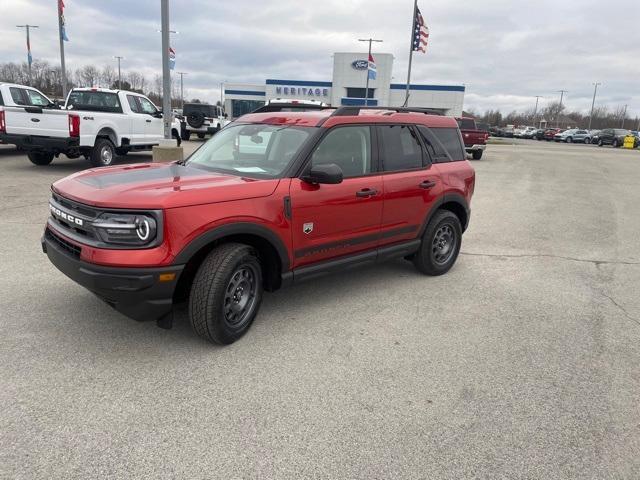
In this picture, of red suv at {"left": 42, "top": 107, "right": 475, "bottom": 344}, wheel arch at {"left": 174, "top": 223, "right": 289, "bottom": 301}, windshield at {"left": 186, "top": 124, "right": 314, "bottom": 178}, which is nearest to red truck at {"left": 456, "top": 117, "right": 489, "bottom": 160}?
red suv at {"left": 42, "top": 107, "right": 475, "bottom": 344}

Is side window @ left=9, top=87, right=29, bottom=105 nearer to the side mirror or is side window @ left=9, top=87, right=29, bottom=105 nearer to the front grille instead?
the front grille

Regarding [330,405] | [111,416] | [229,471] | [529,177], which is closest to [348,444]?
[330,405]

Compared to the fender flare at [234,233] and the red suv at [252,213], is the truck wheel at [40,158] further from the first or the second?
the fender flare at [234,233]

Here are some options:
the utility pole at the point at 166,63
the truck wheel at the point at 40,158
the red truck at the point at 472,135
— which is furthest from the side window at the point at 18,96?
the red truck at the point at 472,135

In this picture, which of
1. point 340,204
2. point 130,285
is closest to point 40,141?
point 340,204

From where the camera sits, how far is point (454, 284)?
5457 millimetres

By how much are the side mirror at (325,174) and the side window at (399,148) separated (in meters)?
1.03

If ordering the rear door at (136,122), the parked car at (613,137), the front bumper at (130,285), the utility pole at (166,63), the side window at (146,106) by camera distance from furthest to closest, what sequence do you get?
the parked car at (613,137), the side window at (146,106), the rear door at (136,122), the utility pole at (166,63), the front bumper at (130,285)

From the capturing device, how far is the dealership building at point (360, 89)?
60562 mm

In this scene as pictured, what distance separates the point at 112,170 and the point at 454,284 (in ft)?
12.1

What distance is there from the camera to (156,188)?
3.45m

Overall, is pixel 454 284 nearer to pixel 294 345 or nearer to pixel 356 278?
pixel 356 278

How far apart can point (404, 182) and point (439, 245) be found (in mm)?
1168

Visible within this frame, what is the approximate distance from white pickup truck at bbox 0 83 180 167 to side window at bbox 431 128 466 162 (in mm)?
9160
